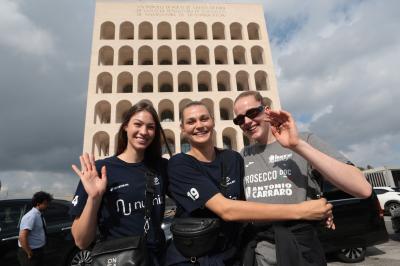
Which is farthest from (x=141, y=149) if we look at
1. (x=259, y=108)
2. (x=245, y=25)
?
(x=245, y=25)

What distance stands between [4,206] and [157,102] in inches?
824

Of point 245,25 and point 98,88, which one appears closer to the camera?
point 98,88

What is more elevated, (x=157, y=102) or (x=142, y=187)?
(x=157, y=102)

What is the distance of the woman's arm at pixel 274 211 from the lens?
160 centimetres

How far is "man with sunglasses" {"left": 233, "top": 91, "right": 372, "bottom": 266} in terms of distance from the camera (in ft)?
5.46

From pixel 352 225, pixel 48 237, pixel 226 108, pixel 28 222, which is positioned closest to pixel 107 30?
pixel 226 108

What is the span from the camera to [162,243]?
2.02 m

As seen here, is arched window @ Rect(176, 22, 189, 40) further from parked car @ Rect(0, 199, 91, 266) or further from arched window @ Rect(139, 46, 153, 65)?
parked car @ Rect(0, 199, 91, 266)

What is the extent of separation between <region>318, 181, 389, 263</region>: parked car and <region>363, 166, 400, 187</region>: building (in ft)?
53.4

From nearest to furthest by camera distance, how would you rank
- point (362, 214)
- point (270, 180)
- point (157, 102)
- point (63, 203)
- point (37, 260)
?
point (270, 180)
point (37, 260)
point (362, 214)
point (63, 203)
point (157, 102)

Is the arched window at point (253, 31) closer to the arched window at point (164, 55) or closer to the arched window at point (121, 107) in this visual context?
the arched window at point (164, 55)

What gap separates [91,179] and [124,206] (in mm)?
291

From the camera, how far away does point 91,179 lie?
1884mm

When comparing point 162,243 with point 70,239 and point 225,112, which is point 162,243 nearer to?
point 70,239
